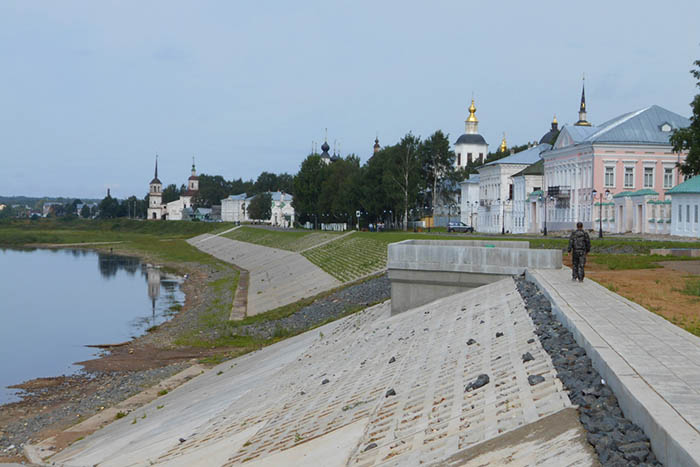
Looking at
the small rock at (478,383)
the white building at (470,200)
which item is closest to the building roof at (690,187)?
the small rock at (478,383)

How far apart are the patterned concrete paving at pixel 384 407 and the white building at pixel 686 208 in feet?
97.4

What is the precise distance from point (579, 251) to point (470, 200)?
87.7m

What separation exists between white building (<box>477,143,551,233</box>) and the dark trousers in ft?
223

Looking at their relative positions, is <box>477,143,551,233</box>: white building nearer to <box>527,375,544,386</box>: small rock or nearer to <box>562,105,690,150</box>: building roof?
<box>562,105,690,150</box>: building roof

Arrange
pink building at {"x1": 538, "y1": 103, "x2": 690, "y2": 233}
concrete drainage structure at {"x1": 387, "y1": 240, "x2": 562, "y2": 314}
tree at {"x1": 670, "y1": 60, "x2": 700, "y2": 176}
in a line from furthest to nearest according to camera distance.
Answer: pink building at {"x1": 538, "y1": 103, "x2": 690, "y2": 233} < tree at {"x1": 670, "y1": 60, "x2": 700, "y2": 176} < concrete drainage structure at {"x1": 387, "y1": 240, "x2": 562, "y2": 314}

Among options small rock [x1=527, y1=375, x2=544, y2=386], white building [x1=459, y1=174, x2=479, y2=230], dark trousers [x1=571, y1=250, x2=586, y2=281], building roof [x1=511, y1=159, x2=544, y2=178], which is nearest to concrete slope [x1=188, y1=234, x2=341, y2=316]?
dark trousers [x1=571, y1=250, x2=586, y2=281]

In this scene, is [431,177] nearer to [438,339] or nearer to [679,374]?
[438,339]

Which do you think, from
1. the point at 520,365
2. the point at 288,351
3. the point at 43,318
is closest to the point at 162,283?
the point at 43,318

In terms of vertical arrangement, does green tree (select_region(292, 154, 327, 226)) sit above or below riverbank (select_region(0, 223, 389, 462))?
above

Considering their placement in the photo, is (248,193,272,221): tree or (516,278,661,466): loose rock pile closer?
(516,278,661,466): loose rock pile

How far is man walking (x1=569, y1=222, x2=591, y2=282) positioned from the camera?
18.7 m

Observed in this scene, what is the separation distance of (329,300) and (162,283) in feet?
106

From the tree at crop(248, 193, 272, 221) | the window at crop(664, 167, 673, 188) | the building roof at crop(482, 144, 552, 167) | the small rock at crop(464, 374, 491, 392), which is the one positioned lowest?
the small rock at crop(464, 374, 491, 392)

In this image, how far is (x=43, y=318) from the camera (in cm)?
4409
